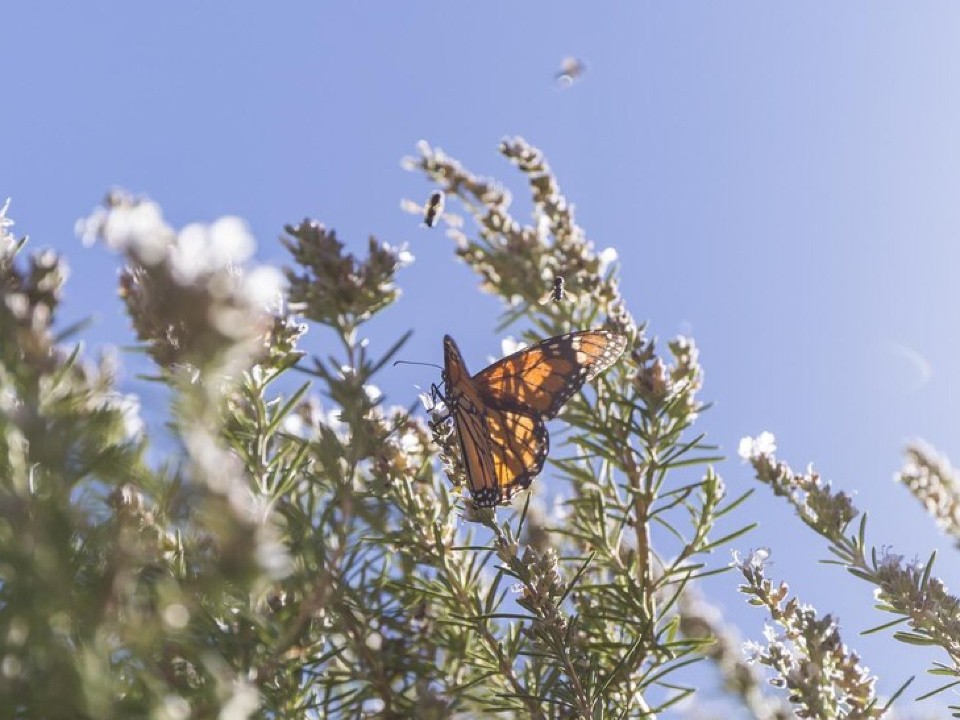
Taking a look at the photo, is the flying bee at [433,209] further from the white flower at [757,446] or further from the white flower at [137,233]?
the white flower at [137,233]

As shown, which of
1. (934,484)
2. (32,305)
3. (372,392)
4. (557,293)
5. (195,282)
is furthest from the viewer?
(557,293)

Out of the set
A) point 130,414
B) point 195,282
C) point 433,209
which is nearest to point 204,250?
point 195,282

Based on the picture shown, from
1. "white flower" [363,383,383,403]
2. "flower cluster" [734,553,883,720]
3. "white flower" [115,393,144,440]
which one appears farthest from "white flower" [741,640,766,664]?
"white flower" [115,393,144,440]

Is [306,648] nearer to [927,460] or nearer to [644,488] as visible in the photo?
[644,488]

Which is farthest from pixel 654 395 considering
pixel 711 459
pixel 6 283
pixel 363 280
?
pixel 6 283

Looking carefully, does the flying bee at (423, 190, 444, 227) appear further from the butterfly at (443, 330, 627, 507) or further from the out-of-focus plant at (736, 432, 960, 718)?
the out-of-focus plant at (736, 432, 960, 718)

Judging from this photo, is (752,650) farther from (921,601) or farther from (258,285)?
(258,285)

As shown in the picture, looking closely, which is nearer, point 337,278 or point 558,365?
point 337,278
